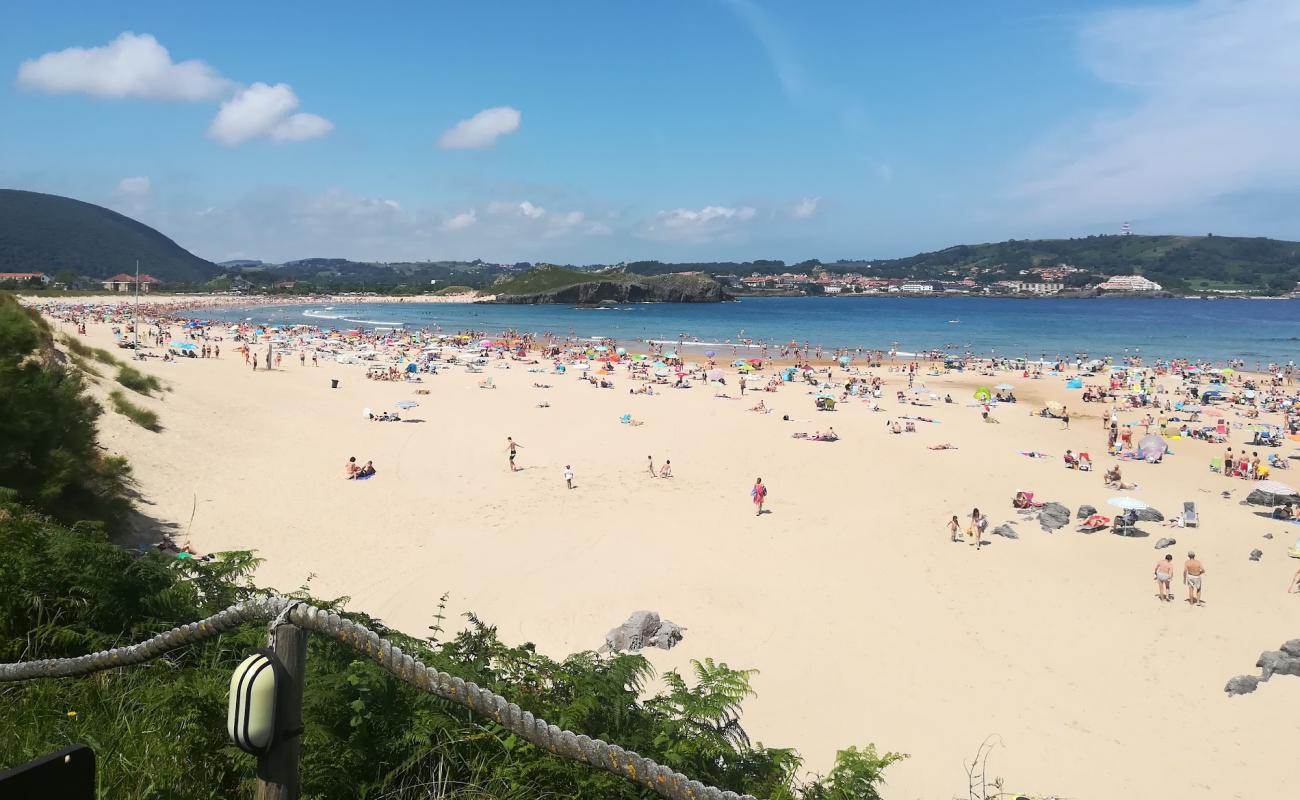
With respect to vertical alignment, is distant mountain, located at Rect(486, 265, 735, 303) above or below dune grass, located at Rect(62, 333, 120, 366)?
above

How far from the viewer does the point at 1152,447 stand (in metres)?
21.5

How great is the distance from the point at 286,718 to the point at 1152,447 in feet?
82.0

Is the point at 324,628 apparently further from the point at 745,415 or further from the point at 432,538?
the point at 745,415

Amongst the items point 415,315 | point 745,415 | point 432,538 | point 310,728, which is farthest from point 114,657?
point 415,315

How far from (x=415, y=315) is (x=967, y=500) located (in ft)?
278

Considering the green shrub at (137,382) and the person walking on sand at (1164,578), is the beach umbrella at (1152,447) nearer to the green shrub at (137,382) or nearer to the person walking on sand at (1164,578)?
the person walking on sand at (1164,578)

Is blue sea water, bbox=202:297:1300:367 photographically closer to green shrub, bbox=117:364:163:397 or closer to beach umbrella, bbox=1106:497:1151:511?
beach umbrella, bbox=1106:497:1151:511

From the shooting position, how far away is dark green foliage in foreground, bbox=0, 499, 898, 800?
285 cm

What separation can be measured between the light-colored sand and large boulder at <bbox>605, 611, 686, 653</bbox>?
7.8 inches

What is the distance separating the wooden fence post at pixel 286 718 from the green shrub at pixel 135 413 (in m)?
18.2

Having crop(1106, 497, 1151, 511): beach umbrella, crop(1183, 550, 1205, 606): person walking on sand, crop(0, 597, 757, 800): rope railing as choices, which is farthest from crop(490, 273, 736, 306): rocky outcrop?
A: crop(0, 597, 757, 800): rope railing

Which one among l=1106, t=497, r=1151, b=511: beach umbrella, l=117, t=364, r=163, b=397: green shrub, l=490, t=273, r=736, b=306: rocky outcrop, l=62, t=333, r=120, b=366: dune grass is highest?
l=490, t=273, r=736, b=306: rocky outcrop

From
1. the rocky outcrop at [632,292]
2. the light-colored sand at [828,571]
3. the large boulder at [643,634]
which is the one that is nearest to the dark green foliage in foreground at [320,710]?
the light-colored sand at [828,571]

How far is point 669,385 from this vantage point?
114 ft
